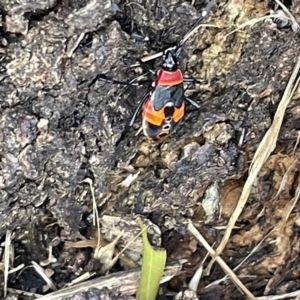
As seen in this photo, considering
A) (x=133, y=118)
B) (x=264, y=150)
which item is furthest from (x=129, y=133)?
(x=264, y=150)

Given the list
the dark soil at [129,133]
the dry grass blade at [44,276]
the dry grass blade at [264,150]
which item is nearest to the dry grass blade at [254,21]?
the dark soil at [129,133]

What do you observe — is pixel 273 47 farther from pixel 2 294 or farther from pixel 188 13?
pixel 2 294

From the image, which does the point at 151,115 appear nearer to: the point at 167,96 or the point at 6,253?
the point at 167,96

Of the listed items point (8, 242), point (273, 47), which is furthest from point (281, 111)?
point (8, 242)

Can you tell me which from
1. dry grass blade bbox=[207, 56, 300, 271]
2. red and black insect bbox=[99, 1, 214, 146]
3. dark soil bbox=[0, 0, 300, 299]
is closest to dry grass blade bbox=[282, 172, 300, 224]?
dark soil bbox=[0, 0, 300, 299]

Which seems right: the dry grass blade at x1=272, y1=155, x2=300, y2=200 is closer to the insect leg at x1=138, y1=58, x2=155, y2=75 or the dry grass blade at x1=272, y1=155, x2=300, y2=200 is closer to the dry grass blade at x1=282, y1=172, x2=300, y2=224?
the dry grass blade at x1=282, y1=172, x2=300, y2=224

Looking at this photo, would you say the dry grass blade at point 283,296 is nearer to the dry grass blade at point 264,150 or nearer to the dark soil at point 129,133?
the dark soil at point 129,133
